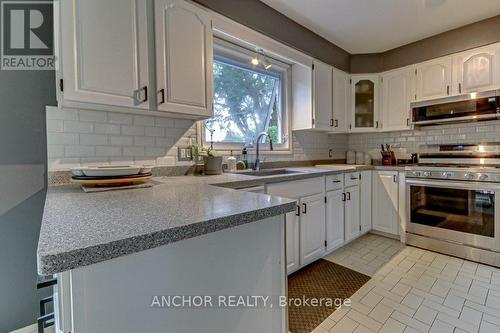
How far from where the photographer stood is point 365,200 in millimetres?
2998

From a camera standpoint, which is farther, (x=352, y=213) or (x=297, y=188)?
(x=352, y=213)

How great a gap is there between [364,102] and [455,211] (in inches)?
68.4

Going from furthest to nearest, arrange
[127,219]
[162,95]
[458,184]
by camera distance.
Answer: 1. [458,184]
2. [162,95]
3. [127,219]

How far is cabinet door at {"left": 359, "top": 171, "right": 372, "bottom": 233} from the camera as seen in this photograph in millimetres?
2953

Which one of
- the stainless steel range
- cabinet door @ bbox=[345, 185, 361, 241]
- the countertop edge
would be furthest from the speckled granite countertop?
the stainless steel range

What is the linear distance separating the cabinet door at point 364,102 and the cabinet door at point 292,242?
1.98 metres

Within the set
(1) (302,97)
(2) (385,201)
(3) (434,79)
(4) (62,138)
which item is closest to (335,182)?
(2) (385,201)

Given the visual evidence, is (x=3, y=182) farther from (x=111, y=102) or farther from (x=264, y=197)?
(x=264, y=197)

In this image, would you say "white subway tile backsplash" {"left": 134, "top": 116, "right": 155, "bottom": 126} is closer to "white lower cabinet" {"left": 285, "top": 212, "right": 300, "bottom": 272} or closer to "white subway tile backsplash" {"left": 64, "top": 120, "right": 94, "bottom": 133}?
"white subway tile backsplash" {"left": 64, "top": 120, "right": 94, "bottom": 133}

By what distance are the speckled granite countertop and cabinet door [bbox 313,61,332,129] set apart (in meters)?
2.13

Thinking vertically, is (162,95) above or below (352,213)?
above

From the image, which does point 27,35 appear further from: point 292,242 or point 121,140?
point 292,242

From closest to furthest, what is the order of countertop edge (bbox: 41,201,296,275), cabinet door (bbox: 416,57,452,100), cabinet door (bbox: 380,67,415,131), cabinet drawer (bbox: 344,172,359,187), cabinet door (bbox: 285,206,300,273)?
countertop edge (bbox: 41,201,296,275)
cabinet door (bbox: 285,206,300,273)
cabinet drawer (bbox: 344,172,359,187)
cabinet door (bbox: 416,57,452,100)
cabinet door (bbox: 380,67,415,131)

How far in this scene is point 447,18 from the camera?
2.60m
